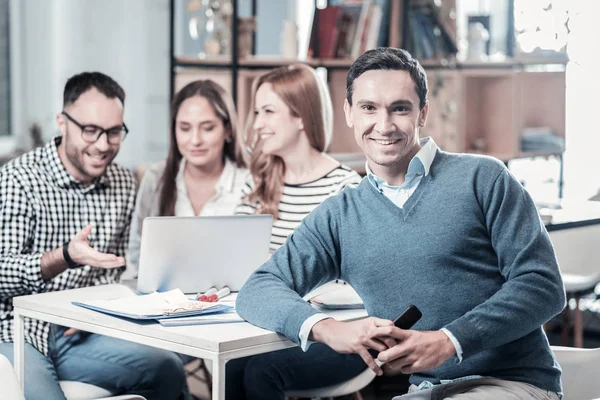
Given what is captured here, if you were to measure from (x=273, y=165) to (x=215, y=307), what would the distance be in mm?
1027

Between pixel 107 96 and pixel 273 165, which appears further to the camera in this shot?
pixel 273 165

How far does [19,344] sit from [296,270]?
81cm

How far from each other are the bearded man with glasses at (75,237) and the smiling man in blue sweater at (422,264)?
27.0 inches

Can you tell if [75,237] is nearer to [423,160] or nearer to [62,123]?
[62,123]

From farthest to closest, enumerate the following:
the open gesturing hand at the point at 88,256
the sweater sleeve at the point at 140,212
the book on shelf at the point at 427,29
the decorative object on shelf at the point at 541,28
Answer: the decorative object on shelf at the point at 541,28 → the book on shelf at the point at 427,29 → the sweater sleeve at the point at 140,212 → the open gesturing hand at the point at 88,256

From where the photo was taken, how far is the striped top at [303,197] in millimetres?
3080

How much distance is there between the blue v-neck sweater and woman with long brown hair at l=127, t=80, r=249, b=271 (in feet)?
3.87

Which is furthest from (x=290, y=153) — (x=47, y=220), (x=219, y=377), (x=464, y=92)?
(x=464, y=92)

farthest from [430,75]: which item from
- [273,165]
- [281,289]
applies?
[281,289]

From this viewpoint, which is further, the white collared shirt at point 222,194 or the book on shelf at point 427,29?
the book on shelf at point 427,29

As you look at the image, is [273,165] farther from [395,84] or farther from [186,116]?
[395,84]

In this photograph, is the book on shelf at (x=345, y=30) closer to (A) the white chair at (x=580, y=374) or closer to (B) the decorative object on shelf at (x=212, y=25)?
(B) the decorative object on shelf at (x=212, y=25)

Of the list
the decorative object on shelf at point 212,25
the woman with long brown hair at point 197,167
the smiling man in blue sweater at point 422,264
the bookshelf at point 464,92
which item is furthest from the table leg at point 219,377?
the decorative object on shelf at point 212,25

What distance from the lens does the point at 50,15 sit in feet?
18.6
